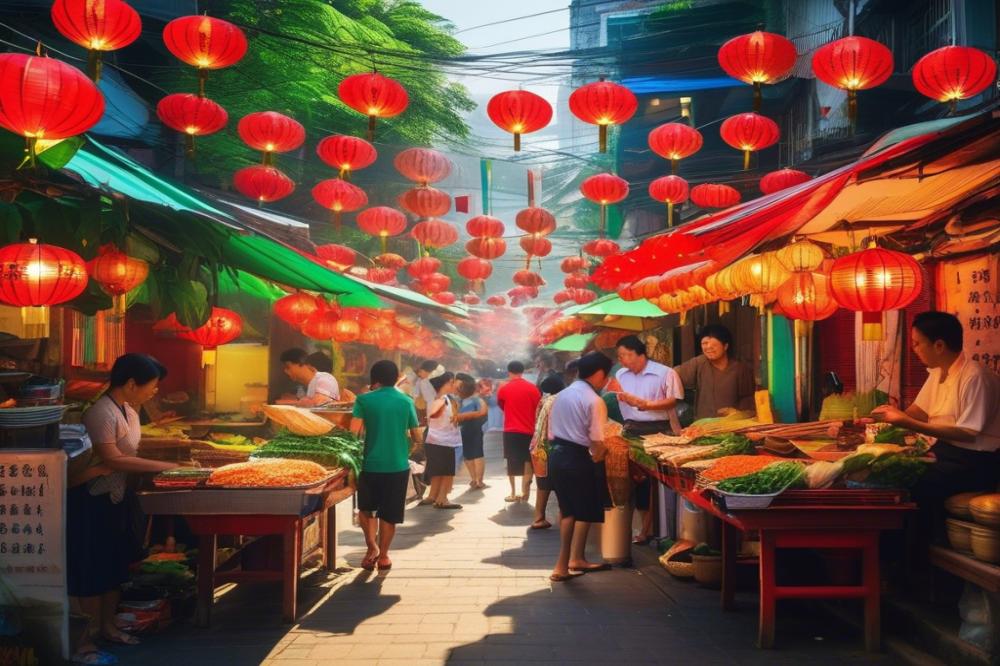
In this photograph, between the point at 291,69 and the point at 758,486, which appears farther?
the point at 291,69

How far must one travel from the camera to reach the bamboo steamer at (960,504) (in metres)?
5.88

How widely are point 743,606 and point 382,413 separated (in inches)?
164

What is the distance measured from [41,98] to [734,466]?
598 cm

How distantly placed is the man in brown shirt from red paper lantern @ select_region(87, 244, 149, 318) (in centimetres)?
654

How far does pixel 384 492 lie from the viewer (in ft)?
31.0

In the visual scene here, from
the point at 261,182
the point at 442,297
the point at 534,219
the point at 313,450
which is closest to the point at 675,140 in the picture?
the point at 534,219

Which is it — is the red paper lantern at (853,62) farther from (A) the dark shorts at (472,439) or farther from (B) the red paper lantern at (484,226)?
(B) the red paper lantern at (484,226)

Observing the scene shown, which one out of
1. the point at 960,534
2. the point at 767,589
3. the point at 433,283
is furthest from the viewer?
the point at 433,283

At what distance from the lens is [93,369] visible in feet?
38.9

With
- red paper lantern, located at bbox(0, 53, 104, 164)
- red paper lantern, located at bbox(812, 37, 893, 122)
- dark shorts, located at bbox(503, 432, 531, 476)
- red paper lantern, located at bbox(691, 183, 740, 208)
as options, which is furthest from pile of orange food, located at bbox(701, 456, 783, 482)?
red paper lantern, located at bbox(691, 183, 740, 208)

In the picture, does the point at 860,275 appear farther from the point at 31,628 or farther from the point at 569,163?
the point at 569,163

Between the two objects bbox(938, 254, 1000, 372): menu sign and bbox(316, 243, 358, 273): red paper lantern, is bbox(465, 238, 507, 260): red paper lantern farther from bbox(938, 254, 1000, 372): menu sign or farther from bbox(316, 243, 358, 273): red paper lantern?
bbox(938, 254, 1000, 372): menu sign

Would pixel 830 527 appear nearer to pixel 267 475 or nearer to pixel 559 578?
pixel 559 578

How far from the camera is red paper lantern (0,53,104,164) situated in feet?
19.6
